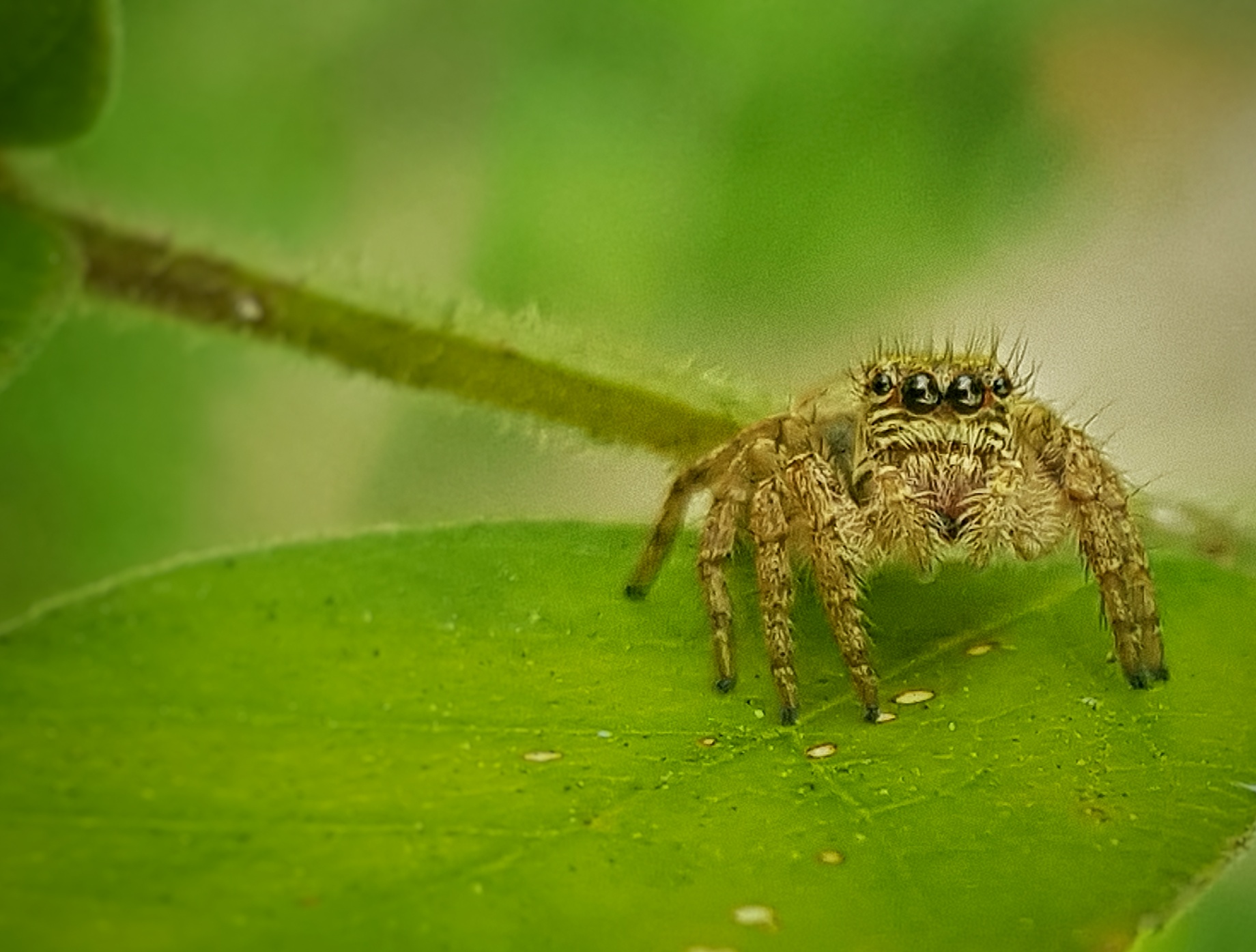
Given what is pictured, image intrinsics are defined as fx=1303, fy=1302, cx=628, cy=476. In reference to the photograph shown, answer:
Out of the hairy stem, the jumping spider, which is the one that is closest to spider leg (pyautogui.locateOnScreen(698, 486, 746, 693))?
the jumping spider

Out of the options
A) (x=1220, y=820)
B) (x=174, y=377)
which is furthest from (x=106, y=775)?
(x=174, y=377)

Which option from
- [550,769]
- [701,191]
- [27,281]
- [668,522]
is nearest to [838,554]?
[668,522]

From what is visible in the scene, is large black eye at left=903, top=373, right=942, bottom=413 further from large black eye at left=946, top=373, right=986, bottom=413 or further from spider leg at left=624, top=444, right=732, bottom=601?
spider leg at left=624, top=444, right=732, bottom=601

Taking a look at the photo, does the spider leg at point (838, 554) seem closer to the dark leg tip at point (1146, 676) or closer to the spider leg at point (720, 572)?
the spider leg at point (720, 572)

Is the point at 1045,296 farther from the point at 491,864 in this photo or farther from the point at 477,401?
the point at 491,864

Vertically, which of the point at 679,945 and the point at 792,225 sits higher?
the point at 792,225
